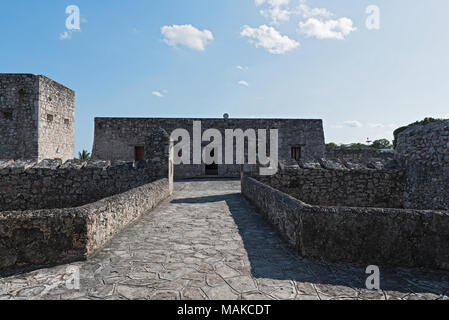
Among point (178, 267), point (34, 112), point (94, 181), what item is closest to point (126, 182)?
point (94, 181)

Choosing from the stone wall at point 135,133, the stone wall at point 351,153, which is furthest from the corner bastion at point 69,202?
→ the stone wall at point 351,153

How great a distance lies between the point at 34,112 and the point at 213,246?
43.9ft

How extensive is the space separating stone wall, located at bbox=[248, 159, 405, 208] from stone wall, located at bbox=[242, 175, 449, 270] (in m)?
4.86

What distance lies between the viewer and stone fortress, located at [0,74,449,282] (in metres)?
3.31

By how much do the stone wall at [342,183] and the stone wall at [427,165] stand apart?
1.43 feet

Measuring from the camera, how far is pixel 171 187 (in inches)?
374

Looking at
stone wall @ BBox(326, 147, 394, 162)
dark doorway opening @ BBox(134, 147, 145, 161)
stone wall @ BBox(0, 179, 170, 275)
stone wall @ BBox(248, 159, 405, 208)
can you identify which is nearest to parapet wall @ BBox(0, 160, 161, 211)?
stone wall @ BBox(248, 159, 405, 208)

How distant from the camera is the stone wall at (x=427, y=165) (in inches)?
245

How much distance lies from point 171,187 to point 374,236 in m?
7.25

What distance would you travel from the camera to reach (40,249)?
3266mm

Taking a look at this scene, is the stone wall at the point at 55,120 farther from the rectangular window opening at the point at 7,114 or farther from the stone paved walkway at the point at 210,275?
the stone paved walkway at the point at 210,275

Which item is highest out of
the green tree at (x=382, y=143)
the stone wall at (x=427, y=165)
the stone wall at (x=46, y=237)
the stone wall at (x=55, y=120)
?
the green tree at (x=382, y=143)

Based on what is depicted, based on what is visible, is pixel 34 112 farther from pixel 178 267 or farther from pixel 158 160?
pixel 178 267

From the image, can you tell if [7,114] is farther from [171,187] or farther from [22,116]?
[171,187]
